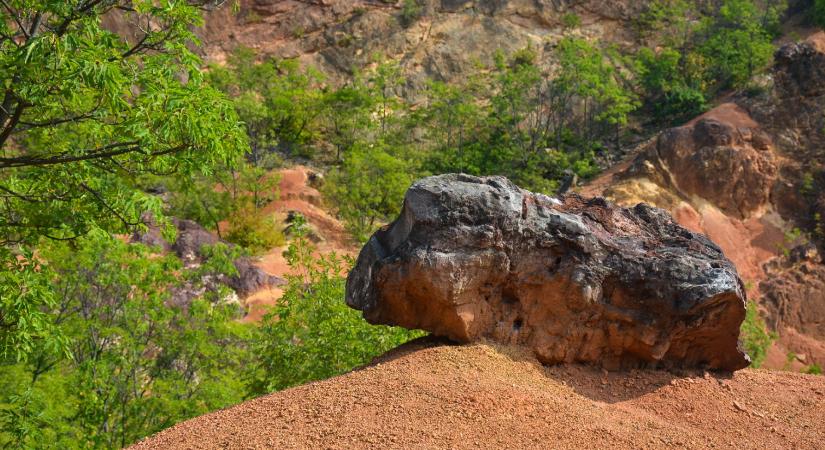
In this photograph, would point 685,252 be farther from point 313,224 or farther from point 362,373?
point 313,224

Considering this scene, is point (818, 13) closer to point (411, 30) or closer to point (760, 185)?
point (760, 185)

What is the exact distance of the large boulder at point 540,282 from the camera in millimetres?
6961

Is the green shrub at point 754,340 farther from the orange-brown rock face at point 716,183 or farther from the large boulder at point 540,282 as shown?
the large boulder at point 540,282

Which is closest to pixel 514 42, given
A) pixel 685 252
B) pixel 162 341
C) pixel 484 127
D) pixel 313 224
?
pixel 484 127

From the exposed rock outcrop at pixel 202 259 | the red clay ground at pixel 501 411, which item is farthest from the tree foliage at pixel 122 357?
the exposed rock outcrop at pixel 202 259

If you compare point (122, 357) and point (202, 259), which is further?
Result: point (202, 259)

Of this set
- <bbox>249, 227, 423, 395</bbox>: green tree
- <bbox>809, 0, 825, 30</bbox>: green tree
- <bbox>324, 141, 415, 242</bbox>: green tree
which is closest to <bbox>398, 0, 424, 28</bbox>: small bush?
<bbox>324, 141, 415, 242</bbox>: green tree

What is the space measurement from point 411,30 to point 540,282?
35.2 metres

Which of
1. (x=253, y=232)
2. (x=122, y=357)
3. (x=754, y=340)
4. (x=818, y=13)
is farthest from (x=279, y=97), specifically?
(x=122, y=357)

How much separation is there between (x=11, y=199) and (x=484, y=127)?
92.4 ft

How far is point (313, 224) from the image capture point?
27.1 meters

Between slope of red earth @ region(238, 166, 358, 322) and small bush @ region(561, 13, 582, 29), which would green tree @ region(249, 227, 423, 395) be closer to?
slope of red earth @ region(238, 166, 358, 322)

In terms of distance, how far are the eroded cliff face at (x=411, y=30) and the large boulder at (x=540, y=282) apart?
3265cm

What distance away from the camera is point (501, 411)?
6.18 m
